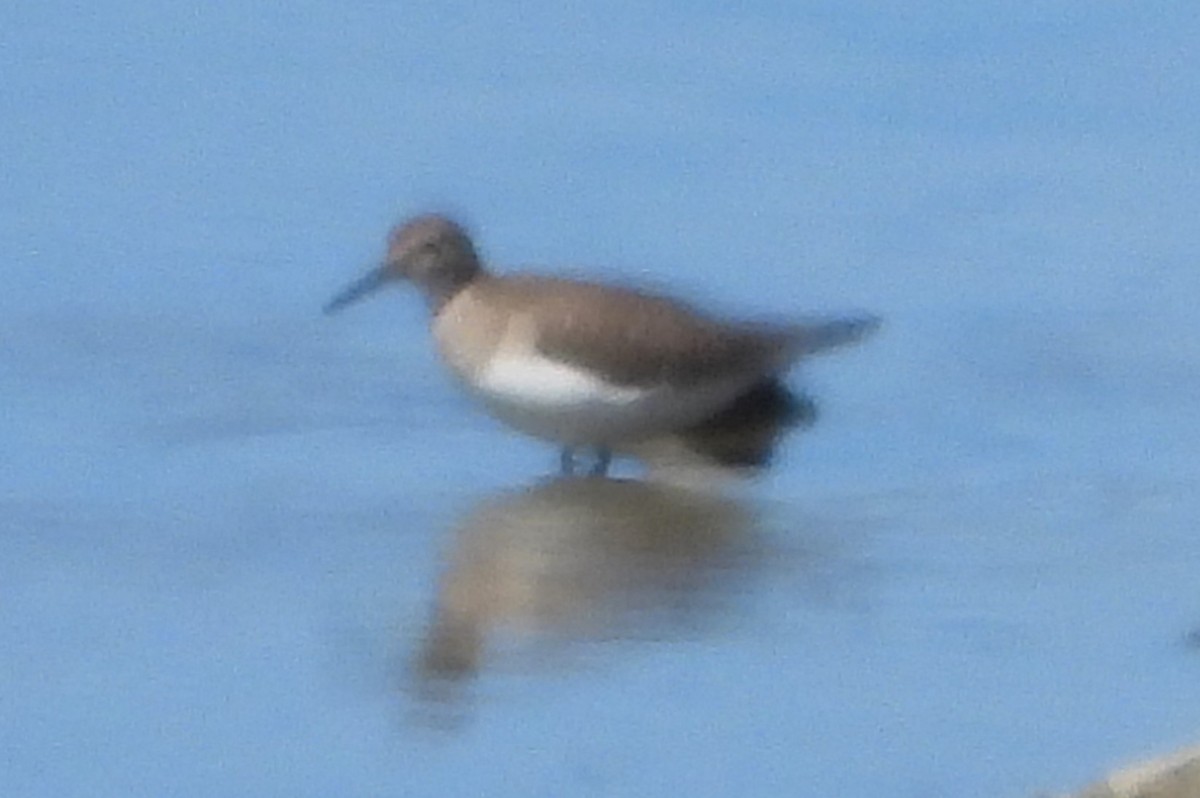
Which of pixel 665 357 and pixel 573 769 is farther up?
pixel 665 357

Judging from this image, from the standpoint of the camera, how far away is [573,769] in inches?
183

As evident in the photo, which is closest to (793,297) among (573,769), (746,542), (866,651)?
(746,542)

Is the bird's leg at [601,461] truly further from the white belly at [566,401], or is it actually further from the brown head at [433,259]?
the brown head at [433,259]

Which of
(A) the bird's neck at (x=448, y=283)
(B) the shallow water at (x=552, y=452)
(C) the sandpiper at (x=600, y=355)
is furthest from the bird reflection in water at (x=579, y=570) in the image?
(A) the bird's neck at (x=448, y=283)

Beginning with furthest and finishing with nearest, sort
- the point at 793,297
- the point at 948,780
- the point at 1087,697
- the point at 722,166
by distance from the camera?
the point at 722,166 → the point at 793,297 → the point at 1087,697 → the point at 948,780

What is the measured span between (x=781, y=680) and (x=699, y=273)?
2017 millimetres

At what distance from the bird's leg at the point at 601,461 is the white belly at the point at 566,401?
0.11 ft

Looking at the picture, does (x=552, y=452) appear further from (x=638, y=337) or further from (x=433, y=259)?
(x=433, y=259)

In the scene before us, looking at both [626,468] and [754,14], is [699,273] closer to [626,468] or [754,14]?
[626,468]

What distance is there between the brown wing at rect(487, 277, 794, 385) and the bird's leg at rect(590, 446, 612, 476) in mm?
154

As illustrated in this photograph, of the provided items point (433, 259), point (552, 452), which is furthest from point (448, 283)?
point (552, 452)

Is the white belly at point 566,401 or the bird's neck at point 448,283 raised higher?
the bird's neck at point 448,283

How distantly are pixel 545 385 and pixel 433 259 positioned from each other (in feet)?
1.50

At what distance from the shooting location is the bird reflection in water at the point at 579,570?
5133 millimetres
